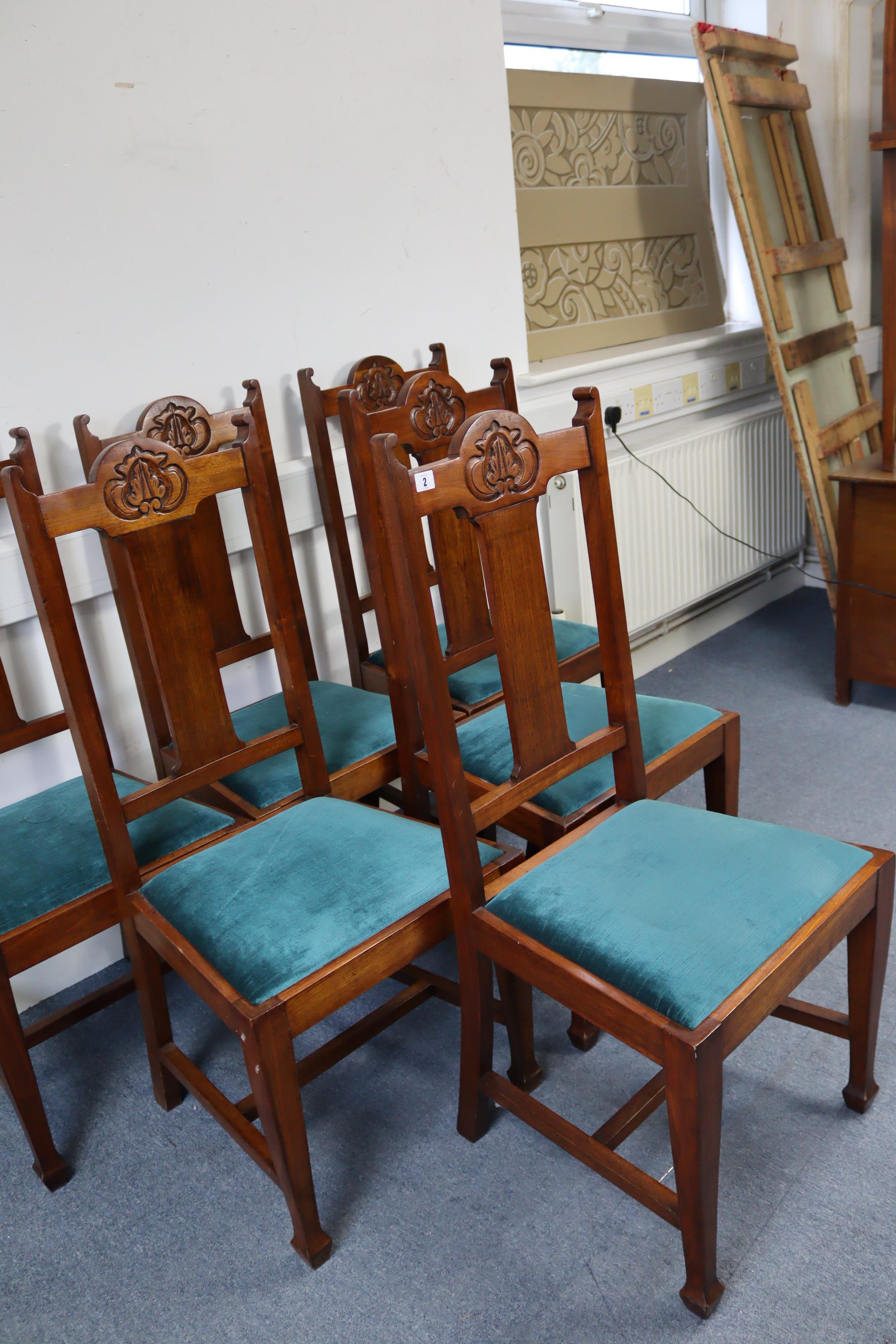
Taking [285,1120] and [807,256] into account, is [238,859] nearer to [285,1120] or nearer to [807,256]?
[285,1120]

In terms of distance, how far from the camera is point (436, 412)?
175 centimetres

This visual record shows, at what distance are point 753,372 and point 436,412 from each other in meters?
1.64

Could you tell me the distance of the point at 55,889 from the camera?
1.37m

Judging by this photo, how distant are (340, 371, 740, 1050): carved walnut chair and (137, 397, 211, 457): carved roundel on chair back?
0.25 metres

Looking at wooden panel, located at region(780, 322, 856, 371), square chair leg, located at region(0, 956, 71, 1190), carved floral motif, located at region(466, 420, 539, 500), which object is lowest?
square chair leg, located at region(0, 956, 71, 1190)

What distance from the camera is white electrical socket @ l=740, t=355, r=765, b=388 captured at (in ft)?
9.75

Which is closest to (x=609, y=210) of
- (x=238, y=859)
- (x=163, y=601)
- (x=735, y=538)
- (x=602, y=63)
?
(x=602, y=63)

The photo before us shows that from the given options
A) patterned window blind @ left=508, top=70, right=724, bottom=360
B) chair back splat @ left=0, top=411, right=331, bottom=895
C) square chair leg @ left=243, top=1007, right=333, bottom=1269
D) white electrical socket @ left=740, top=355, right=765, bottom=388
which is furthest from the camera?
white electrical socket @ left=740, top=355, right=765, bottom=388

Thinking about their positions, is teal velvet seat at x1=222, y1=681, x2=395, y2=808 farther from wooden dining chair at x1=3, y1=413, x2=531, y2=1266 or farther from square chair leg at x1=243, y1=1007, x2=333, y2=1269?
square chair leg at x1=243, y1=1007, x2=333, y2=1269

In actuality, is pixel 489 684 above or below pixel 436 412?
below

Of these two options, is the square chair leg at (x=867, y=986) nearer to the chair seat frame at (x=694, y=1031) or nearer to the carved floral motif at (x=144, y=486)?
the chair seat frame at (x=694, y=1031)

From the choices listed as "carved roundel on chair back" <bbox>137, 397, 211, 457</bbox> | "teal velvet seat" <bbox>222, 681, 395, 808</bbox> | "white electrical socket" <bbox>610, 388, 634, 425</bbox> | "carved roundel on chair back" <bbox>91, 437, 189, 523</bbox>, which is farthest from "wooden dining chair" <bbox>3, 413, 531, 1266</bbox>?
"white electrical socket" <bbox>610, 388, 634, 425</bbox>

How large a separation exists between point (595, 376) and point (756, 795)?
3.76 ft

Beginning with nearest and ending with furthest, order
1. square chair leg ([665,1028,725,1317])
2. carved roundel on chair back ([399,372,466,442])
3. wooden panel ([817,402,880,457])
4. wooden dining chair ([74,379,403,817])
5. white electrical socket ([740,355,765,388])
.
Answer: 1. square chair leg ([665,1028,725,1317])
2. wooden dining chair ([74,379,403,817])
3. carved roundel on chair back ([399,372,466,442])
4. wooden panel ([817,402,880,457])
5. white electrical socket ([740,355,765,388])
